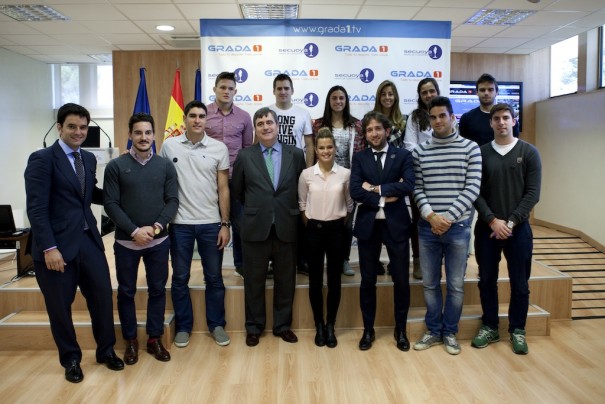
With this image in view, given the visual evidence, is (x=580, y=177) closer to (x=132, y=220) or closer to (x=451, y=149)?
(x=451, y=149)

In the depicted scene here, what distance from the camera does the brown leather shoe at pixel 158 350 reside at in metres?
Result: 3.28

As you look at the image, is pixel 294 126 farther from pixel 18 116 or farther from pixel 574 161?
pixel 18 116

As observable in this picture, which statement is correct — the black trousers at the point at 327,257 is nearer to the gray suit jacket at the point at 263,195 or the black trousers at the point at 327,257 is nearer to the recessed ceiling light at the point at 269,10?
the gray suit jacket at the point at 263,195

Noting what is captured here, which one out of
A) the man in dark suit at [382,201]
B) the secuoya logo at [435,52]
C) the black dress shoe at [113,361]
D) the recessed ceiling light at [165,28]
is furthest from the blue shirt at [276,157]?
the recessed ceiling light at [165,28]

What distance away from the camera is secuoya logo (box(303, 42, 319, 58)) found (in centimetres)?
472

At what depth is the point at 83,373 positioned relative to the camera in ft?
10.1

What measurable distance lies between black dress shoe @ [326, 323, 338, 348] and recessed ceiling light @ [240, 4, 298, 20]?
12.8 feet

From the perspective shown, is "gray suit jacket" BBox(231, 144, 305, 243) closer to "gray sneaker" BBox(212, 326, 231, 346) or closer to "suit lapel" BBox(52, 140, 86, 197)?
"gray sneaker" BBox(212, 326, 231, 346)

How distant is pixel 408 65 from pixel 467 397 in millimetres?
3193

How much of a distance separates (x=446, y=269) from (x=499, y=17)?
4.26 m

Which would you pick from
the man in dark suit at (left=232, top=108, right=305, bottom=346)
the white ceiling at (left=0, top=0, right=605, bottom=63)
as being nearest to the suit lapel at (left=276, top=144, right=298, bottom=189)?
the man in dark suit at (left=232, top=108, right=305, bottom=346)

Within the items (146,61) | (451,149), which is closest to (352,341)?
(451,149)

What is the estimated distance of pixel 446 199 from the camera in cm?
322

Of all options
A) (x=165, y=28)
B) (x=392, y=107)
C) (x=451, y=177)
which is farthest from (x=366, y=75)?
(x=165, y=28)
